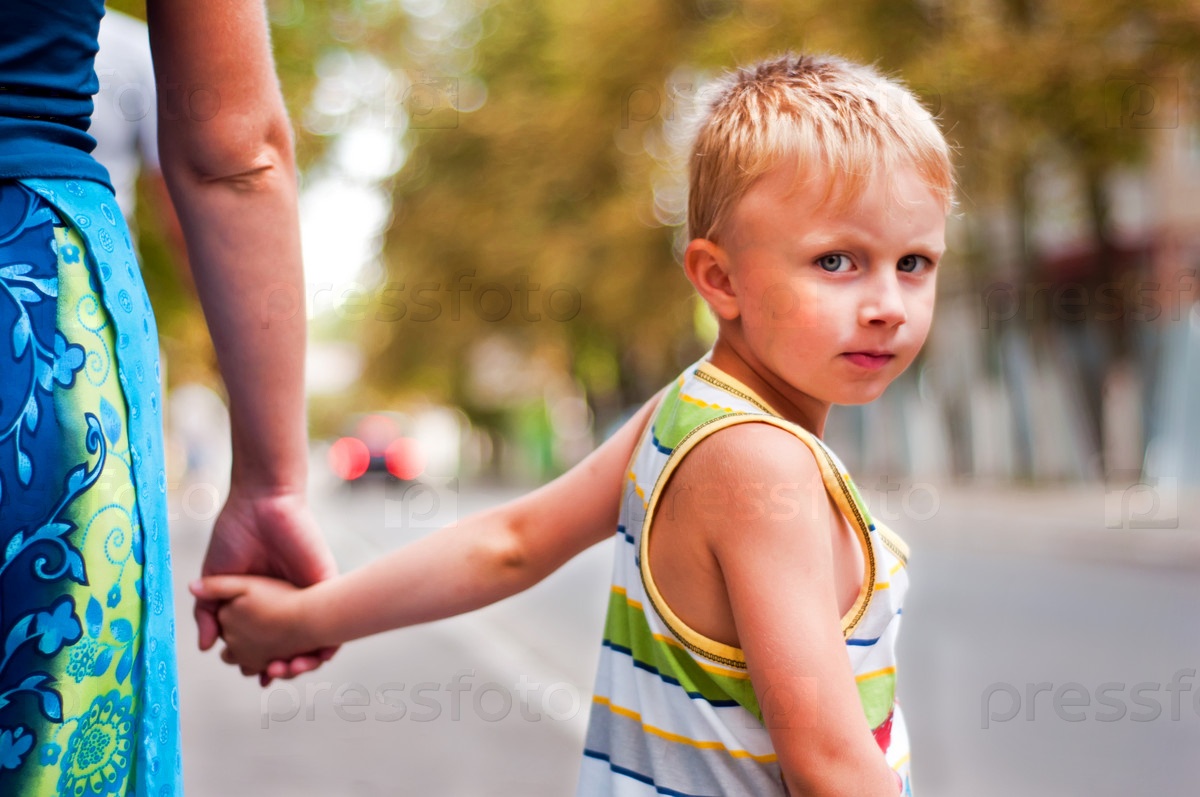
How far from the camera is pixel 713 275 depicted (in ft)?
5.22

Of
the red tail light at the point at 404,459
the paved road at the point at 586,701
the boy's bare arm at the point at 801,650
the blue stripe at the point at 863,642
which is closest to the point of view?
the boy's bare arm at the point at 801,650

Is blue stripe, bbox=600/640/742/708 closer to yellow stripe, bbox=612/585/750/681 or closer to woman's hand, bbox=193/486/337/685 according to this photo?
yellow stripe, bbox=612/585/750/681

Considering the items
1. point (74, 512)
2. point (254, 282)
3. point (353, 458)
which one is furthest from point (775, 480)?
point (353, 458)

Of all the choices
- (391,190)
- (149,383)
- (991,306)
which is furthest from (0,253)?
(391,190)

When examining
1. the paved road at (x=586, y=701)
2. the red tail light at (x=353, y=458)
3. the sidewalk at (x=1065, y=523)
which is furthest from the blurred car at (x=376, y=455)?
the paved road at (x=586, y=701)

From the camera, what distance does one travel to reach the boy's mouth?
1.52 meters

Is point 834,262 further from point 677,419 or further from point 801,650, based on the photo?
point 801,650

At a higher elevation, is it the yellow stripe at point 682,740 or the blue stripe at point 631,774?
the yellow stripe at point 682,740

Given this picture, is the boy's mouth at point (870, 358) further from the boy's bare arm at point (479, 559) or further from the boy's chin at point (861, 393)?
the boy's bare arm at point (479, 559)

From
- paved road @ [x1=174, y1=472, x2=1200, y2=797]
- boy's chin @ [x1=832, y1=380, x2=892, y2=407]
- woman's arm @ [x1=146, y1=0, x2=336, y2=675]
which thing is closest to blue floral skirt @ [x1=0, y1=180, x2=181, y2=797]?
woman's arm @ [x1=146, y1=0, x2=336, y2=675]

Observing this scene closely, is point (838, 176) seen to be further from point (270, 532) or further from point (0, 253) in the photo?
point (270, 532)

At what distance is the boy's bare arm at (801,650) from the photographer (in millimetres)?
1323

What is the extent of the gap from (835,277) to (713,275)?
15cm

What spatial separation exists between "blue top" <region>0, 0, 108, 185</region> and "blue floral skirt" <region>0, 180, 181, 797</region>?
0.02 m
